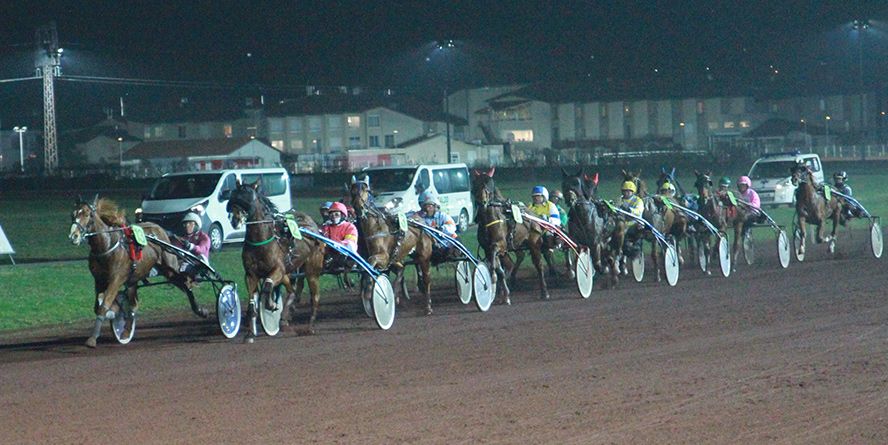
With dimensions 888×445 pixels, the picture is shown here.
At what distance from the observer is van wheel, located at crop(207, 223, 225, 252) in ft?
71.6

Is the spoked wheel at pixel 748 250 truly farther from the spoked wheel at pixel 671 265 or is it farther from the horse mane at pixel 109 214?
the horse mane at pixel 109 214

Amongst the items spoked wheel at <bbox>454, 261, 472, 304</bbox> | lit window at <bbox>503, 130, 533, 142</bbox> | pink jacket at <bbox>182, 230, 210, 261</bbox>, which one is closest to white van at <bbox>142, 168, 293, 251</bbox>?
spoked wheel at <bbox>454, 261, 472, 304</bbox>

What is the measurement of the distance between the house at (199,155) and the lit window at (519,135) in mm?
16428

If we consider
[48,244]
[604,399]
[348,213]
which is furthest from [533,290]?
[48,244]

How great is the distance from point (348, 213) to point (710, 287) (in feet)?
17.7

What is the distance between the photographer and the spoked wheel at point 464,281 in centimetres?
1445

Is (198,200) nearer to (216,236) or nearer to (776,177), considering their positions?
(216,236)

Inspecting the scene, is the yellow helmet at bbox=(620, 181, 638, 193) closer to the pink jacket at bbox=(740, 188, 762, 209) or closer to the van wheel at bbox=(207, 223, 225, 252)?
the pink jacket at bbox=(740, 188, 762, 209)

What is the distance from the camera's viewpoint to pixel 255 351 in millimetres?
10695

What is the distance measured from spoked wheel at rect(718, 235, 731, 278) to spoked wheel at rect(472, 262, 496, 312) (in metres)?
5.03

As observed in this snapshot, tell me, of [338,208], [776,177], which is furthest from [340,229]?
[776,177]

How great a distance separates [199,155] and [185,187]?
39.4 m

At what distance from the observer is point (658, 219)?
1711 centimetres

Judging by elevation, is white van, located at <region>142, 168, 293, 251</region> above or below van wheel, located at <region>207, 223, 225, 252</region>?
above
